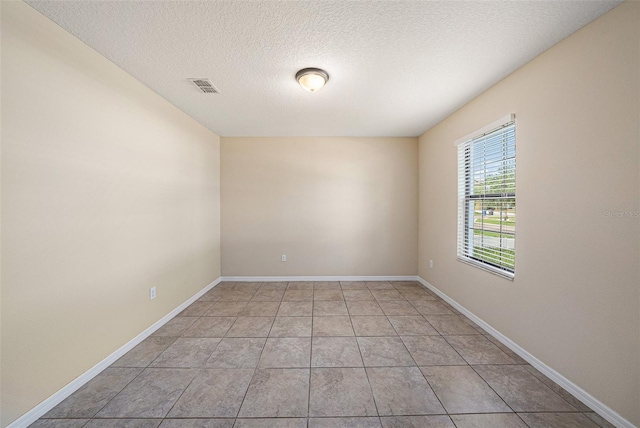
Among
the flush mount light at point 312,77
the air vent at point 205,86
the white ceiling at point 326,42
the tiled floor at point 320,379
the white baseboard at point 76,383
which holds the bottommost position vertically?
the tiled floor at point 320,379

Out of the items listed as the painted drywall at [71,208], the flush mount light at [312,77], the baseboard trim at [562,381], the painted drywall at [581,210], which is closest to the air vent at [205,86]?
the painted drywall at [71,208]

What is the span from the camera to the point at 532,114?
1832mm

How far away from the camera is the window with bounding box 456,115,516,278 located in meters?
2.10

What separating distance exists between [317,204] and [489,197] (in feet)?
7.76

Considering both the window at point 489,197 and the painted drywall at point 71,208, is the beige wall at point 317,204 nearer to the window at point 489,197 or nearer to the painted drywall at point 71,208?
the window at point 489,197

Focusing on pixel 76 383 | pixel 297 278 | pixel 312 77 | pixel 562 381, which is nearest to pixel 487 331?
pixel 562 381

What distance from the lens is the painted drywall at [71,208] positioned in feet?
4.26

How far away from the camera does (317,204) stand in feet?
12.8

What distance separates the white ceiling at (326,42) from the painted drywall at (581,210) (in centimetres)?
24

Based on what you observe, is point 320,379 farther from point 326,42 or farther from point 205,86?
point 205,86

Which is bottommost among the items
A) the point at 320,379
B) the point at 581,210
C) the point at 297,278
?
the point at 320,379

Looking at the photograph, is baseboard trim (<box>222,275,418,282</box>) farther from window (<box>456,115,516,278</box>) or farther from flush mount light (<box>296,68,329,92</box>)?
flush mount light (<box>296,68,329,92</box>)

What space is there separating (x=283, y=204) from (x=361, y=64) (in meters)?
2.48

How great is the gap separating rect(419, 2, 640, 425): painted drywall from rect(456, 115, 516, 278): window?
126mm
